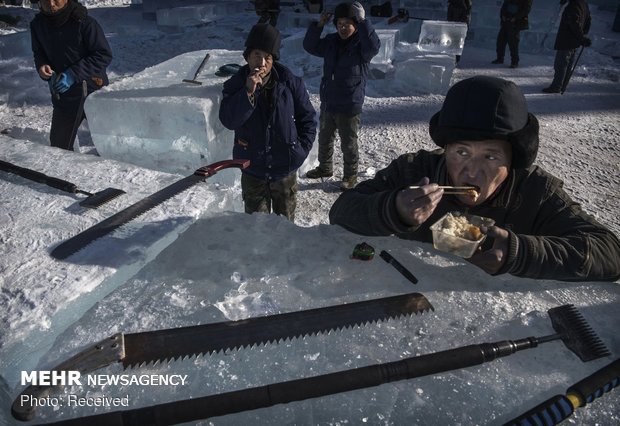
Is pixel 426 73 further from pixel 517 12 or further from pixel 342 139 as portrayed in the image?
pixel 342 139

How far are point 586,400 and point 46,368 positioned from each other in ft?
5.60

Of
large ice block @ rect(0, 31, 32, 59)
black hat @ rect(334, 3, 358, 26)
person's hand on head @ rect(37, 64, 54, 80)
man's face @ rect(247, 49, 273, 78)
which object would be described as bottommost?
large ice block @ rect(0, 31, 32, 59)

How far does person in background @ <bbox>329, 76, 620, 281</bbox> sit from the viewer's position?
5.58ft

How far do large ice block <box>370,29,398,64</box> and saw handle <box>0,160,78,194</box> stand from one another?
8158 millimetres

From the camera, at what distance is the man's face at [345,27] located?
4.76 meters

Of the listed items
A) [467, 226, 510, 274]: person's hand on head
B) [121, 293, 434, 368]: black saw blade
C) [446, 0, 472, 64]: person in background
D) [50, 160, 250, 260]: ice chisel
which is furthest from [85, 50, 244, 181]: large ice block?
[446, 0, 472, 64]: person in background

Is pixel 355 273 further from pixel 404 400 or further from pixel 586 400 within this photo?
pixel 586 400

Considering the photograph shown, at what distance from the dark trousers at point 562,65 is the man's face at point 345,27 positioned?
5961 mm

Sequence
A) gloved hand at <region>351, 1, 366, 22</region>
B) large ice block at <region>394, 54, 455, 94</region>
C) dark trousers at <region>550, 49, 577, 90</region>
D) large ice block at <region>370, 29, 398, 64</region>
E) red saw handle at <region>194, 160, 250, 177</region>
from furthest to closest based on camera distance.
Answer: large ice block at <region>370, 29, 398, 64</region> → large ice block at <region>394, 54, 455, 94</region> → dark trousers at <region>550, 49, 577, 90</region> → gloved hand at <region>351, 1, 366, 22</region> → red saw handle at <region>194, 160, 250, 177</region>

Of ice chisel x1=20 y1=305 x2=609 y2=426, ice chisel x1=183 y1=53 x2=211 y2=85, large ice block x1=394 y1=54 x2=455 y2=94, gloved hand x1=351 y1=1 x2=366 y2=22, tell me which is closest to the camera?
ice chisel x1=20 y1=305 x2=609 y2=426

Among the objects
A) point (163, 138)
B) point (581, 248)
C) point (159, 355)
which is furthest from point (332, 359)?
point (163, 138)

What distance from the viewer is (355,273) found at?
1.83m

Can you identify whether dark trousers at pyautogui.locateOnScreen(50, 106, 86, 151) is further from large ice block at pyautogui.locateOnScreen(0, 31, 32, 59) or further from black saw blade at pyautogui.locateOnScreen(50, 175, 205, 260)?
large ice block at pyautogui.locateOnScreen(0, 31, 32, 59)

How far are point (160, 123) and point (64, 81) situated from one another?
1246 mm
